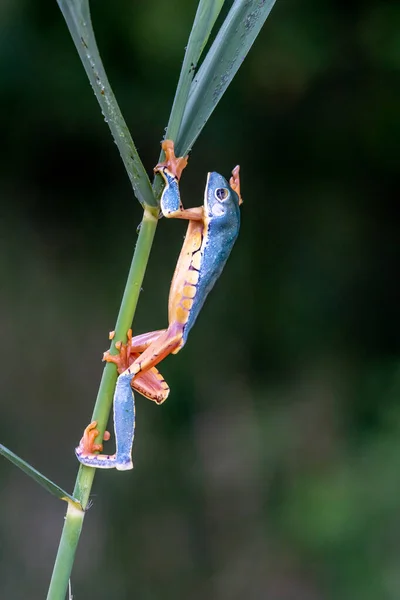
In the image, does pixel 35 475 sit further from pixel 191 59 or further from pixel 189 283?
pixel 191 59

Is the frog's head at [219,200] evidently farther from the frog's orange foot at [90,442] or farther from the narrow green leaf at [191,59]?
the frog's orange foot at [90,442]

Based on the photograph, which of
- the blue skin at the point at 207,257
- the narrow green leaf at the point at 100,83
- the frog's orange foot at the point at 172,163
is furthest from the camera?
the blue skin at the point at 207,257

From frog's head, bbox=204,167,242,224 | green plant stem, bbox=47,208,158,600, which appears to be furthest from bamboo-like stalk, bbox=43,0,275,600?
frog's head, bbox=204,167,242,224

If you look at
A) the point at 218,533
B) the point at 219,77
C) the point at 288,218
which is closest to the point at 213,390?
the point at 218,533

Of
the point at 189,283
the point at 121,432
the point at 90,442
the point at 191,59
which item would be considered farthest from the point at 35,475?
the point at 191,59

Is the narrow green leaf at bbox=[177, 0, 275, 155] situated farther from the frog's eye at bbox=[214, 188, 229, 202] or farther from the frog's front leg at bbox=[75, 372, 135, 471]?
the frog's front leg at bbox=[75, 372, 135, 471]

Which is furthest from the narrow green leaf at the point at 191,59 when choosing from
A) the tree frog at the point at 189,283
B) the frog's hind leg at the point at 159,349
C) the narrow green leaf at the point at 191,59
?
the frog's hind leg at the point at 159,349

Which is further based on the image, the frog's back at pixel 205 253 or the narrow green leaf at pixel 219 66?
the frog's back at pixel 205 253
